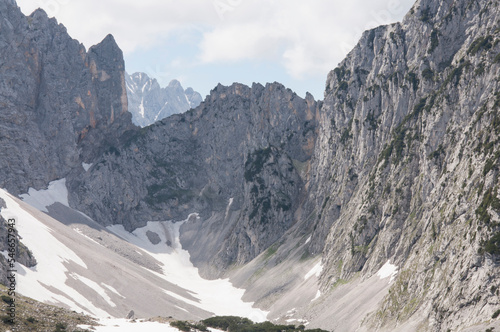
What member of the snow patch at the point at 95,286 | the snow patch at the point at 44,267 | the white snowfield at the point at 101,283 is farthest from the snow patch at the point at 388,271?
the snow patch at the point at 95,286

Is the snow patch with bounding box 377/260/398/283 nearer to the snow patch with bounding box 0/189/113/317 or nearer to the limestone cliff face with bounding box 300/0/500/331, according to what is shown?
the limestone cliff face with bounding box 300/0/500/331

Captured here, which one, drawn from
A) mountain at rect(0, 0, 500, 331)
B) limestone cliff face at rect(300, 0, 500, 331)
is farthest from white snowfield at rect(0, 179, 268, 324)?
limestone cliff face at rect(300, 0, 500, 331)

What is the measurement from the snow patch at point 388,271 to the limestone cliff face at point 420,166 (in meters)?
1.72

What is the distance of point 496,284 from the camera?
235ft

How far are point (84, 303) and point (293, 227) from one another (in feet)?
297

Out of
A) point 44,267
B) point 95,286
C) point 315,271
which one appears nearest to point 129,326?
point 44,267

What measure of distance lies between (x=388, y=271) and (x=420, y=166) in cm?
2619

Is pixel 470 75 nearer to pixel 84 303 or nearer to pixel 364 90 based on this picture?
pixel 364 90

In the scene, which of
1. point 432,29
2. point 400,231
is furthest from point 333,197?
point 432,29

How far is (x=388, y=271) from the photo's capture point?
113 metres

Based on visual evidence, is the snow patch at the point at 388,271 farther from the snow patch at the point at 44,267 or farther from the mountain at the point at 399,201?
the snow patch at the point at 44,267

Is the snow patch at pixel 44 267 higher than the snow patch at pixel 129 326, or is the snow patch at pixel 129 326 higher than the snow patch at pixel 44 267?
the snow patch at pixel 44 267

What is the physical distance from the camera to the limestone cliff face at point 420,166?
8169 centimetres

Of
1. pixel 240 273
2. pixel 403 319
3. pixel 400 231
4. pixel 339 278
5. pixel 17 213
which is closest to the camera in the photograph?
pixel 403 319
